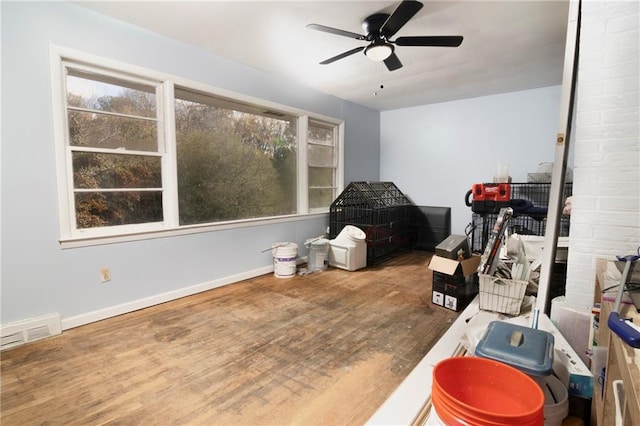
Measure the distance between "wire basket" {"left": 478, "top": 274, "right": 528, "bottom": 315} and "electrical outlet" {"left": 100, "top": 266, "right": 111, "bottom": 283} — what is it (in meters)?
3.15

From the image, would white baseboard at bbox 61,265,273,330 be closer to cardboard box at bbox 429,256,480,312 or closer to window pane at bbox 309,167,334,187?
window pane at bbox 309,167,334,187

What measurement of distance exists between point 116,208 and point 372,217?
306 centimetres

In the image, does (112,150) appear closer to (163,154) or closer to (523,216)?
(163,154)

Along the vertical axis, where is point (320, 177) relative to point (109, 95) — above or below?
below

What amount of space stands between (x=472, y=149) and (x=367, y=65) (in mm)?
2533

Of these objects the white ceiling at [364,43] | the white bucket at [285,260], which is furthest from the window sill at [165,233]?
the white ceiling at [364,43]

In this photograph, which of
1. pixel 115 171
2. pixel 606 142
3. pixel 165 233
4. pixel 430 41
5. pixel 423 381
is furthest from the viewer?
pixel 165 233

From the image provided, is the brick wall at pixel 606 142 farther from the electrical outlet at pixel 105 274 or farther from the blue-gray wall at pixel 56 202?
the electrical outlet at pixel 105 274

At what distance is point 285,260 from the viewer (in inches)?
148

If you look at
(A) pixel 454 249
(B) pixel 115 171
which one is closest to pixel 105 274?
(B) pixel 115 171

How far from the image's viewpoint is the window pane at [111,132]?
8.30 ft

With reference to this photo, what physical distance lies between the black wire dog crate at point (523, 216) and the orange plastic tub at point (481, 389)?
132 inches

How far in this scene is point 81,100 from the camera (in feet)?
8.37

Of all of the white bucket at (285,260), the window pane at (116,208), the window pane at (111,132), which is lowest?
the white bucket at (285,260)
